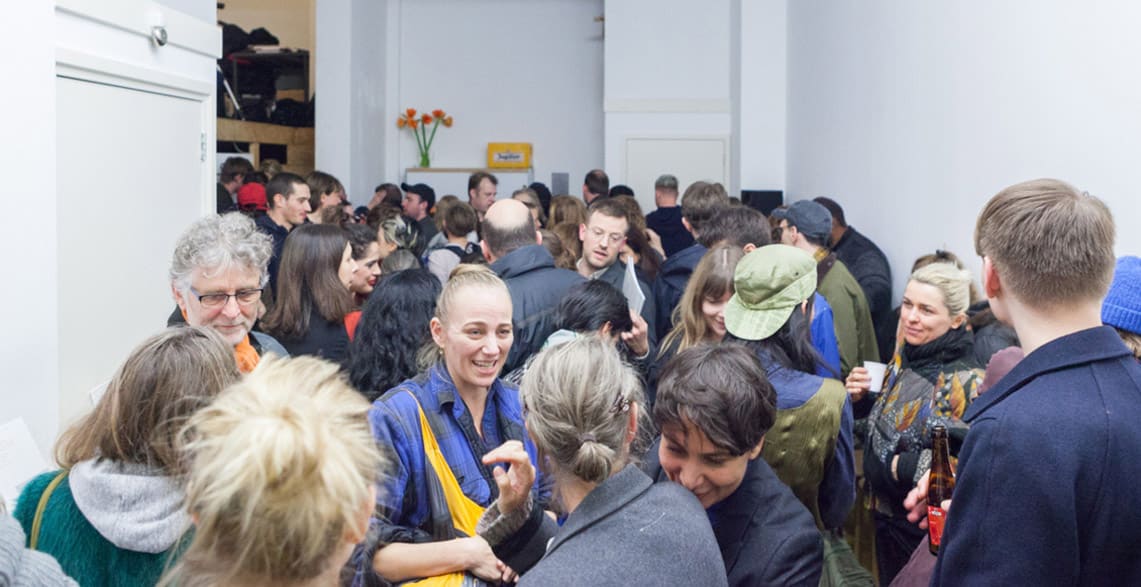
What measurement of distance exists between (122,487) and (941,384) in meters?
2.28

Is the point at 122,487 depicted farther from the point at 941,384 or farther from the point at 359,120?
the point at 359,120

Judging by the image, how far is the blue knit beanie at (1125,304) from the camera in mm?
2014

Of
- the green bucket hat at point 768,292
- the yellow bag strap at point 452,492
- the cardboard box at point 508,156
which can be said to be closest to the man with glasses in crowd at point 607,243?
the green bucket hat at point 768,292

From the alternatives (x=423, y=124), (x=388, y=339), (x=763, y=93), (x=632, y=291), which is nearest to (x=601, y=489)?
(x=388, y=339)

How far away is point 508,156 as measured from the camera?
1286cm

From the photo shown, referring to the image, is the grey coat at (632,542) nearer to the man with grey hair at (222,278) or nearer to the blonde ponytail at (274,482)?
the blonde ponytail at (274,482)

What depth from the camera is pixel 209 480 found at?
1311mm

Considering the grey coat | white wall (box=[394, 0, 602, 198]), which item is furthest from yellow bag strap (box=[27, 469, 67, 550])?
white wall (box=[394, 0, 602, 198])

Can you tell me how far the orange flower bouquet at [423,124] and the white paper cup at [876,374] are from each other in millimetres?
9753

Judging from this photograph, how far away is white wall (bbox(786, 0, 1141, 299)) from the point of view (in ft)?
12.1

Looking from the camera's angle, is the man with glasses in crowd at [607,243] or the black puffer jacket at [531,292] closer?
the black puffer jacket at [531,292]

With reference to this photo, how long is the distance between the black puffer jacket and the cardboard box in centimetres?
886

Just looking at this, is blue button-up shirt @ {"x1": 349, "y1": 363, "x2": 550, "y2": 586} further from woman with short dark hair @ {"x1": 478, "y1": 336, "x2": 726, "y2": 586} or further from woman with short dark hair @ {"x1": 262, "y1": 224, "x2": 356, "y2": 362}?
woman with short dark hair @ {"x1": 262, "y1": 224, "x2": 356, "y2": 362}

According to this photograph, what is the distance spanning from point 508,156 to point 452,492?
10.8 m
